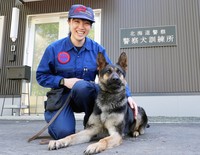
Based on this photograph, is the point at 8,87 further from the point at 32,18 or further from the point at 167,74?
the point at 167,74

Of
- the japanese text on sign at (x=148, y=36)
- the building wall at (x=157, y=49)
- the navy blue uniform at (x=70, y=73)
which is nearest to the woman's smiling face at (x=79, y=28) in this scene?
the navy blue uniform at (x=70, y=73)

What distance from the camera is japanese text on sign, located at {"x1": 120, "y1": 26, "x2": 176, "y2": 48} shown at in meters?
7.12

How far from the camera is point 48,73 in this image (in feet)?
9.98

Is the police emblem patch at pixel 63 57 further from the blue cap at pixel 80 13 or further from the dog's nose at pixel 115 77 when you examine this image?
the dog's nose at pixel 115 77

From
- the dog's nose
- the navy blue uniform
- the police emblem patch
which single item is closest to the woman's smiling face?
the navy blue uniform

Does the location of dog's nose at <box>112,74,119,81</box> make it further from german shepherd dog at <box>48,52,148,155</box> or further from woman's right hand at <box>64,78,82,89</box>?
woman's right hand at <box>64,78,82,89</box>

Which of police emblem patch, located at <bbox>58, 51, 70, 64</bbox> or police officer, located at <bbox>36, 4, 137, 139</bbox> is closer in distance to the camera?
police officer, located at <bbox>36, 4, 137, 139</bbox>

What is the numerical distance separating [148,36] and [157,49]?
1.62 feet

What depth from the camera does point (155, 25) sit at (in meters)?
7.32

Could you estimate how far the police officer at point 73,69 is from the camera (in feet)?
9.44

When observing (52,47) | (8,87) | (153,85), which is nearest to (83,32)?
(52,47)

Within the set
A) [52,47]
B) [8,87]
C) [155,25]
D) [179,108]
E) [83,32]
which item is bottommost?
[179,108]

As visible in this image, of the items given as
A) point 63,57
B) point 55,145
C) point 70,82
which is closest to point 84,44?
point 63,57

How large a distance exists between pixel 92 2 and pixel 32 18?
7.18 feet
